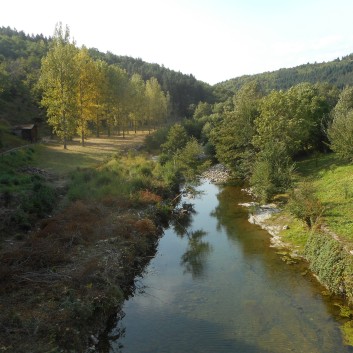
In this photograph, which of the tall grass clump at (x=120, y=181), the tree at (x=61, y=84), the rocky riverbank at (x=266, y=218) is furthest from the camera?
the tree at (x=61, y=84)

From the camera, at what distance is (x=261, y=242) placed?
29.2 meters

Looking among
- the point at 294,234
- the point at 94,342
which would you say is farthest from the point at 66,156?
the point at 94,342

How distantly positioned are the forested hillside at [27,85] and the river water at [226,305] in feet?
151

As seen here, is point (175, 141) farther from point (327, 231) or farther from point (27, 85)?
point (27, 85)

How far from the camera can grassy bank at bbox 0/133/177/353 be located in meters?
15.6

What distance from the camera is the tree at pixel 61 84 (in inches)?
2044

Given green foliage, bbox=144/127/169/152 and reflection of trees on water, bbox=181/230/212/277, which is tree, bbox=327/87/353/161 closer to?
reflection of trees on water, bbox=181/230/212/277

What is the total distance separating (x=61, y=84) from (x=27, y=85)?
1633 inches

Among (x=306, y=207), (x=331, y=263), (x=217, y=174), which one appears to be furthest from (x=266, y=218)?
(x=217, y=174)

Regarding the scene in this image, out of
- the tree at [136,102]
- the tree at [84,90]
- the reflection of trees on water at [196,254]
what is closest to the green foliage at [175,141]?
the tree at [84,90]

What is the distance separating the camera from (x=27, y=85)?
8769 centimetres

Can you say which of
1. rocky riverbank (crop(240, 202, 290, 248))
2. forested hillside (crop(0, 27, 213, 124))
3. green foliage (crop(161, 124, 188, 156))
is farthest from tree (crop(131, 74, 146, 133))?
rocky riverbank (crop(240, 202, 290, 248))

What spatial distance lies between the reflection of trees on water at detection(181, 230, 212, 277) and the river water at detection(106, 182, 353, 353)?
2.9 inches

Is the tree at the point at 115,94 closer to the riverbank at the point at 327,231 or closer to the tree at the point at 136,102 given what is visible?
the tree at the point at 136,102
